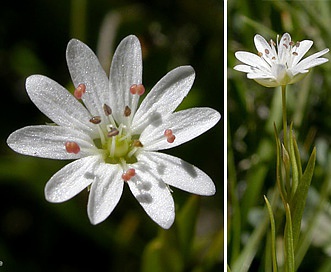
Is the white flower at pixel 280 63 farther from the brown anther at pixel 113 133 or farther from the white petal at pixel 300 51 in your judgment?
the brown anther at pixel 113 133

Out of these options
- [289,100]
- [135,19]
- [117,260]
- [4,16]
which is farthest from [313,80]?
[4,16]

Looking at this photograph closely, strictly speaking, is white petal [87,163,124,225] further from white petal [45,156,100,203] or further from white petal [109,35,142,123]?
white petal [109,35,142,123]

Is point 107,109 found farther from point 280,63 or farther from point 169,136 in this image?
point 280,63

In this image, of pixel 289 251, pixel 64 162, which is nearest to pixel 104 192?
pixel 289 251

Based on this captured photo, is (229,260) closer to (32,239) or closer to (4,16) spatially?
(32,239)

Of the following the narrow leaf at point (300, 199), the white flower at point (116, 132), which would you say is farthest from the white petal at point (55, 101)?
the narrow leaf at point (300, 199)

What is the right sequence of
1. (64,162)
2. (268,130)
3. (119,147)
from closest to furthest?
(119,147), (268,130), (64,162)
